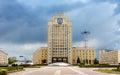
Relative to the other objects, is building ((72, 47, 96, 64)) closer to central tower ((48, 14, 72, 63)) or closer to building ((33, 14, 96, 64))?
building ((33, 14, 96, 64))

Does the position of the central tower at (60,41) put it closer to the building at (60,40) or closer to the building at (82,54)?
the building at (60,40)

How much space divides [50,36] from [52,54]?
10.5m

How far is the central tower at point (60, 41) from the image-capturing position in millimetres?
165875

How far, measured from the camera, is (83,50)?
179 meters

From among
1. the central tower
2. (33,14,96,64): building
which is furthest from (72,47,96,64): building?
the central tower

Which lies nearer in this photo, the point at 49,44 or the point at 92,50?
the point at 49,44

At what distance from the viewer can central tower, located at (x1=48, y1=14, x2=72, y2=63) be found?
165875 mm

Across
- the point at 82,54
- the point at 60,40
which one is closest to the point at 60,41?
the point at 60,40

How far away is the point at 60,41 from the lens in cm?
16662

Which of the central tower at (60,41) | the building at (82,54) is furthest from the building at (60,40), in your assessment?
the building at (82,54)

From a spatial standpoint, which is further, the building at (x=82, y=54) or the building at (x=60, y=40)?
the building at (x=82, y=54)

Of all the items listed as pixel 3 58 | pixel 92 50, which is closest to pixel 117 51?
pixel 92 50

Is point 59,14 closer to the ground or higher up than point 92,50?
higher up

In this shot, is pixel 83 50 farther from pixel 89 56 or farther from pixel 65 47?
pixel 65 47
